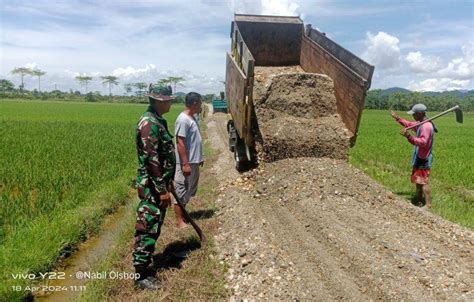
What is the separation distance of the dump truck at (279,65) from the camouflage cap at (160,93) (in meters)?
2.89

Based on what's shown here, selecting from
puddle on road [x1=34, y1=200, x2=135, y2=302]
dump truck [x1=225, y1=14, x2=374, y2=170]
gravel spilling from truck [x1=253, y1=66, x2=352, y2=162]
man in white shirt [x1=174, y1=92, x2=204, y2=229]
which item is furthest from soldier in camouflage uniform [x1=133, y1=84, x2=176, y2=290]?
gravel spilling from truck [x1=253, y1=66, x2=352, y2=162]

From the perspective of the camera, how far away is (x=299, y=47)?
10102 millimetres

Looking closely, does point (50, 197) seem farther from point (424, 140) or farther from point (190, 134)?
point (424, 140)

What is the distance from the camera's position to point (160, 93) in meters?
3.79

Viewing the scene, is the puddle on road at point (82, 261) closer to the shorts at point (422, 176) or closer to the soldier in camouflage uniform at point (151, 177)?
the soldier in camouflage uniform at point (151, 177)

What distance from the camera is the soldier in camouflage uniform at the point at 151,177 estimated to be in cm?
358

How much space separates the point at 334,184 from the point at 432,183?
3.66 meters

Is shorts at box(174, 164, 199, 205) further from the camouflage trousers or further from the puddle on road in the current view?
the camouflage trousers

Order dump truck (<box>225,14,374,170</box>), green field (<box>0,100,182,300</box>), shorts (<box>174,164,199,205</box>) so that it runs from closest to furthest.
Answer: green field (<box>0,100,182,300</box>) → shorts (<box>174,164,199,205</box>) → dump truck (<box>225,14,374,170</box>)

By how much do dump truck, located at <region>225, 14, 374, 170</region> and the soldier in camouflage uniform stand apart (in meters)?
3.10

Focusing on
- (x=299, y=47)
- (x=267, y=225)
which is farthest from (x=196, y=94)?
(x=299, y=47)

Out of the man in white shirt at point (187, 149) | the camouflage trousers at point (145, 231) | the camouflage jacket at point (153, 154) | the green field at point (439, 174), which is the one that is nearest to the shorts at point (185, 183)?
the man in white shirt at point (187, 149)

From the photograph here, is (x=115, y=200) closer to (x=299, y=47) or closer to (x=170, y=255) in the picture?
(x=170, y=255)

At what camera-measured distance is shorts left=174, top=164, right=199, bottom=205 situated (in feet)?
17.2
